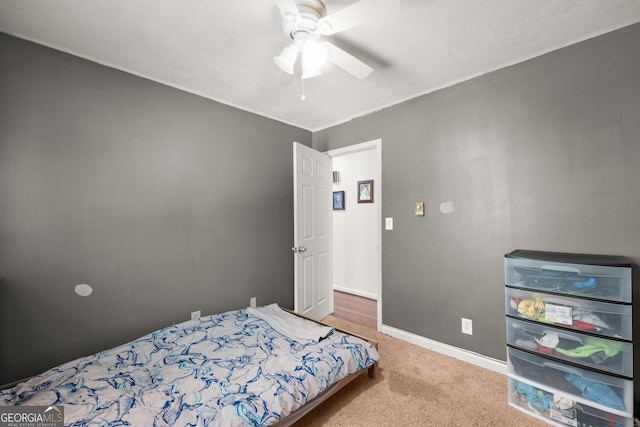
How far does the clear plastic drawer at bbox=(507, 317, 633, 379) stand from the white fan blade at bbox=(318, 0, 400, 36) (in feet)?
6.76

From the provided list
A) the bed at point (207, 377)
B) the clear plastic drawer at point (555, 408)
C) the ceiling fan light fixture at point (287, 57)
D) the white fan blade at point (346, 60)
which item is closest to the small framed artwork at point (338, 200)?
the bed at point (207, 377)

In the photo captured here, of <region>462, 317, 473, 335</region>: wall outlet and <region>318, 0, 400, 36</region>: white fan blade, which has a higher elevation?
<region>318, 0, 400, 36</region>: white fan blade

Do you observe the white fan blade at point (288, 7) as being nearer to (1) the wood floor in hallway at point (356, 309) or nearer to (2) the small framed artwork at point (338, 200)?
(1) the wood floor in hallway at point (356, 309)

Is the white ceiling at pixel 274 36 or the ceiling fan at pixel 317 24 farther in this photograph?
the white ceiling at pixel 274 36

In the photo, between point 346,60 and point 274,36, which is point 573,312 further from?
point 274,36

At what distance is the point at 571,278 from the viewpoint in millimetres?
1661

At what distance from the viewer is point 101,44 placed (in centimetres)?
188

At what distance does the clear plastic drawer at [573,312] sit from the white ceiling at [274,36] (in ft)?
5.69

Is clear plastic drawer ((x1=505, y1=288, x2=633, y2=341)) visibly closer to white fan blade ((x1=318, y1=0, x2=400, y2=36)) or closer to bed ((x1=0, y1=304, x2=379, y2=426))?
bed ((x1=0, y1=304, x2=379, y2=426))

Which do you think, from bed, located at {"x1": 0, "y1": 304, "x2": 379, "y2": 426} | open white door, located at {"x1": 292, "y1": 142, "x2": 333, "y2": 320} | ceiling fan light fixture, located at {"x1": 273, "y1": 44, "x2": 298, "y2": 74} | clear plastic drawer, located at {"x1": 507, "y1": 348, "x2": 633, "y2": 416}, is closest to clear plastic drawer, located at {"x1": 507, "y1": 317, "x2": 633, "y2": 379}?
clear plastic drawer, located at {"x1": 507, "y1": 348, "x2": 633, "y2": 416}

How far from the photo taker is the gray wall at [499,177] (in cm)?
177

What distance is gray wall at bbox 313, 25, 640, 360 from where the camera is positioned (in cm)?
177

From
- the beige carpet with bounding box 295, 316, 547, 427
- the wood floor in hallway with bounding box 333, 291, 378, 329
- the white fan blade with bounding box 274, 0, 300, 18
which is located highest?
the white fan blade with bounding box 274, 0, 300, 18

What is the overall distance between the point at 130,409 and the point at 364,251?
3.52 metres
